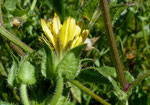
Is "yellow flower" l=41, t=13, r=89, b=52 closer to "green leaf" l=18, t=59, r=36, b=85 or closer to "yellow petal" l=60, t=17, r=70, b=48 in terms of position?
"yellow petal" l=60, t=17, r=70, b=48

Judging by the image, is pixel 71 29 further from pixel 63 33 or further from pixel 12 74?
pixel 12 74

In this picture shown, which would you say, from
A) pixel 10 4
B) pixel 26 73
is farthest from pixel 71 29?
pixel 10 4

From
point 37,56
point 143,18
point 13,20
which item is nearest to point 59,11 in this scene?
point 13,20

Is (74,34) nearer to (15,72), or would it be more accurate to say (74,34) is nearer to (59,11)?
(15,72)

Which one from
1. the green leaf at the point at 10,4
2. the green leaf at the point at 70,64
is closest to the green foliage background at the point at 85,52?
the green leaf at the point at 10,4

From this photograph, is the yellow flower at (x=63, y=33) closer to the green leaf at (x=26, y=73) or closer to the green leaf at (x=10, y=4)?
the green leaf at (x=26, y=73)
